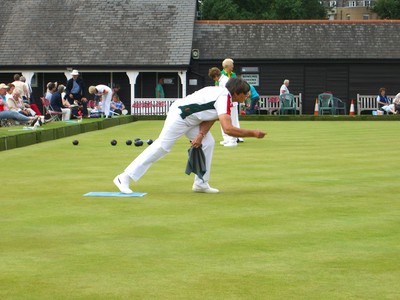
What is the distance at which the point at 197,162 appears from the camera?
10.3m

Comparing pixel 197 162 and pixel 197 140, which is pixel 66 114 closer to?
pixel 197 162

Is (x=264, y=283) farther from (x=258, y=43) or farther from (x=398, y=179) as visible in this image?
(x=258, y=43)

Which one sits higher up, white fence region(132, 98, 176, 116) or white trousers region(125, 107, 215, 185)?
white trousers region(125, 107, 215, 185)

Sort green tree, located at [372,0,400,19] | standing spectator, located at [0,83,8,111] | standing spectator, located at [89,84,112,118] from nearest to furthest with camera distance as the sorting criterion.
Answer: standing spectator, located at [0,83,8,111] < standing spectator, located at [89,84,112,118] < green tree, located at [372,0,400,19]

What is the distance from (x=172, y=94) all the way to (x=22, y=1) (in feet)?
27.3

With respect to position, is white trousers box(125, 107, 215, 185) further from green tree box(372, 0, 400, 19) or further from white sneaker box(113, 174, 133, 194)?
green tree box(372, 0, 400, 19)

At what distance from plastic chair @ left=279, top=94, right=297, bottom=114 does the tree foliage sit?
90.5 feet

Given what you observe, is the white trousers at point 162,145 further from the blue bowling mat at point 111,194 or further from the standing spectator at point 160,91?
the standing spectator at point 160,91

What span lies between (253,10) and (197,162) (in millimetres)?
64020

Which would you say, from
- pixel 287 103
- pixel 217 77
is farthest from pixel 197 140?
pixel 287 103

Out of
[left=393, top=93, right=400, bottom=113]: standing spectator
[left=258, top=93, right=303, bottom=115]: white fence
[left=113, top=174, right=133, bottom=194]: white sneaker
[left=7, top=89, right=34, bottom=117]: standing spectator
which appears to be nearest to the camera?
[left=113, top=174, right=133, bottom=194]: white sneaker

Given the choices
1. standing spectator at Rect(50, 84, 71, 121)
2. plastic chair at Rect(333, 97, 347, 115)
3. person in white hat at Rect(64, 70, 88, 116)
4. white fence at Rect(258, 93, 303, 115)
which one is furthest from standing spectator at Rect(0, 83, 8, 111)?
plastic chair at Rect(333, 97, 347, 115)

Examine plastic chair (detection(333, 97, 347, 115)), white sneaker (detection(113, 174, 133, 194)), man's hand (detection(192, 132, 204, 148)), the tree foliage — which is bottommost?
plastic chair (detection(333, 97, 347, 115))

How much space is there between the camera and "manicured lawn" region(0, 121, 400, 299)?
5.70 meters
